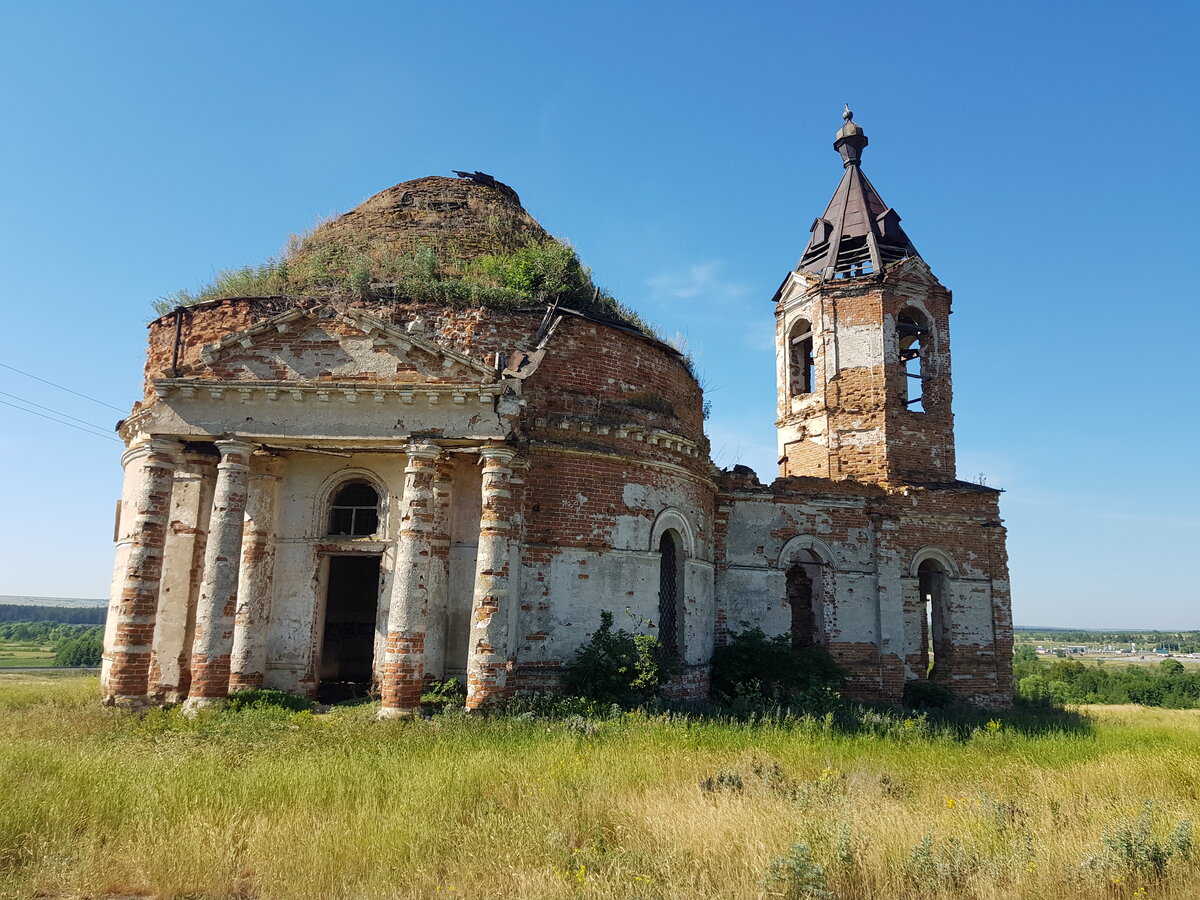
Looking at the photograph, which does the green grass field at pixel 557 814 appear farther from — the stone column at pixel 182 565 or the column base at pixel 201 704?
the stone column at pixel 182 565

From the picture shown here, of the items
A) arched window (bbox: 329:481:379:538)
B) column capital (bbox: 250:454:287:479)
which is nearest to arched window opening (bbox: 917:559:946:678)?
arched window (bbox: 329:481:379:538)

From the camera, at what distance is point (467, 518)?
13469mm

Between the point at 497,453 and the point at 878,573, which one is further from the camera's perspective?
the point at 878,573

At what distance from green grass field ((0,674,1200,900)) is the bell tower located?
31.5 ft

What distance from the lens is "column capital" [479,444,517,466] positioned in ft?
39.9

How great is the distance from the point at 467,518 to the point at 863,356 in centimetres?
1174

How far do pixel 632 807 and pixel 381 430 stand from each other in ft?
23.7

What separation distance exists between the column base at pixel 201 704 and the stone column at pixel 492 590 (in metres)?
3.74

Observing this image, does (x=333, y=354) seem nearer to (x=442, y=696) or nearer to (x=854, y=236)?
(x=442, y=696)

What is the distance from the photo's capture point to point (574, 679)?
12734 mm

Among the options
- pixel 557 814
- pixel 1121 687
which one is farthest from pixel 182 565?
pixel 1121 687

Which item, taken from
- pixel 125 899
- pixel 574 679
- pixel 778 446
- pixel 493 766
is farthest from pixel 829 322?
pixel 125 899

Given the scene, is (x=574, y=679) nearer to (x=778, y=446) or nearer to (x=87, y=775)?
(x=87, y=775)

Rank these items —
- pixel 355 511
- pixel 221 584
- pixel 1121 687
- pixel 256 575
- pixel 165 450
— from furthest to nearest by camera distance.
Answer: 1. pixel 1121 687
2. pixel 355 511
3. pixel 256 575
4. pixel 165 450
5. pixel 221 584
